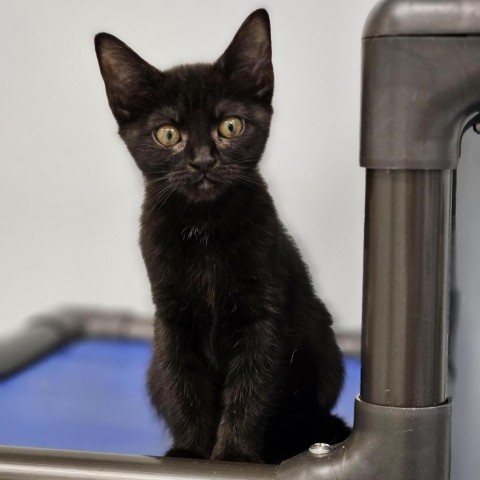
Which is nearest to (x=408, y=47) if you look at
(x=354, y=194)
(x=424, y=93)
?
(x=424, y=93)

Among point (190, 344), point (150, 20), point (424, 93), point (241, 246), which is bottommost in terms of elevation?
point (190, 344)

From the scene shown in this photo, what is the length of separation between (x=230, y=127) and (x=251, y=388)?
1.06 ft

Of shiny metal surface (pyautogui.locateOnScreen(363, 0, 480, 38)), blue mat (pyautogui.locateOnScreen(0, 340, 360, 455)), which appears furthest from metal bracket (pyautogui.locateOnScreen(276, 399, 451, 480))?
shiny metal surface (pyautogui.locateOnScreen(363, 0, 480, 38))

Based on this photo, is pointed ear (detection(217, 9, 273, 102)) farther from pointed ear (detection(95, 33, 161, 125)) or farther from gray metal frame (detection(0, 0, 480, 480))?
gray metal frame (detection(0, 0, 480, 480))

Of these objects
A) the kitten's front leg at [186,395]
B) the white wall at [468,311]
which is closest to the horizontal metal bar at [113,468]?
the kitten's front leg at [186,395]

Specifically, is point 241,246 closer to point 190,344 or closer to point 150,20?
point 190,344

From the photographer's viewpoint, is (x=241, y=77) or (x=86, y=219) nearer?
(x=241, y=77)

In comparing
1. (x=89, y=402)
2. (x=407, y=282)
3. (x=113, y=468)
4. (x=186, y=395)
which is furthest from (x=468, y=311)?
(x=89, y=402)

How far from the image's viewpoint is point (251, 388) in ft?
3.22

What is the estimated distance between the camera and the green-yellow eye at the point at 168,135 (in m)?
0.94

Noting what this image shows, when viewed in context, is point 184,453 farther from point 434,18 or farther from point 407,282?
point 434,18

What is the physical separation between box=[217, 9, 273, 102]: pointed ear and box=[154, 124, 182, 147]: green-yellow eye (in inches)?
3.8

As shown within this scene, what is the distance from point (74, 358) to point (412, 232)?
3.12 ft

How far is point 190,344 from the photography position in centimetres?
101
